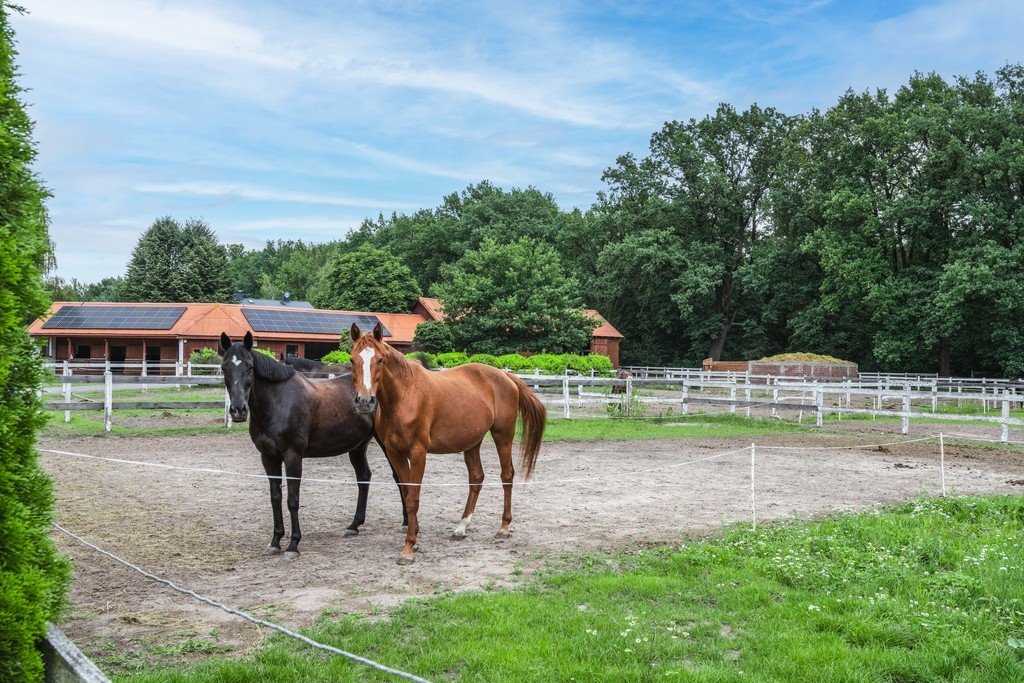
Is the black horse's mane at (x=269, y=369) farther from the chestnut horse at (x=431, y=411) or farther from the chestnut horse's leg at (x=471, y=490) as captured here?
the chestnut horse's leg at (x=471, y=490)

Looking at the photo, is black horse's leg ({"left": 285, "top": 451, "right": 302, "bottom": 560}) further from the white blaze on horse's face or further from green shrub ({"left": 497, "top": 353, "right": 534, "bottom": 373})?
green shrub ({"left": 497, "top": 353, "right": 534, "bottom": 373})

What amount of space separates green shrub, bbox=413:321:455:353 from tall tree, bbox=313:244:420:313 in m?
18.6

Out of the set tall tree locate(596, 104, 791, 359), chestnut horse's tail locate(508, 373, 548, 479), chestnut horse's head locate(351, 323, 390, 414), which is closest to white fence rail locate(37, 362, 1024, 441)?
chestnut horse's head locate(351, 323, 390, 414)

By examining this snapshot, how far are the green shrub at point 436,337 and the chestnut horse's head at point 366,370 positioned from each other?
31.8 m

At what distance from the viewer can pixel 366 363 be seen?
6500 millimetres

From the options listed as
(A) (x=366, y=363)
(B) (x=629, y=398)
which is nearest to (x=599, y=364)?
(B) (x=629, y=398)

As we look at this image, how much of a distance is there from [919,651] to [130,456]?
1208 cm

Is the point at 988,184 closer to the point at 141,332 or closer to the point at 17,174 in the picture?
the point at 17,174

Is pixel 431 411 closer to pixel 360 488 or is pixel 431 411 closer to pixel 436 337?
pixel 360 488

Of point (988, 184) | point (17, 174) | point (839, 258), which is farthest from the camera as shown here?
point (839, 258)

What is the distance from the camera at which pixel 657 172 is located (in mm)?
52438

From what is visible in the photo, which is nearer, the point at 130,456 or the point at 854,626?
the point at 854,626

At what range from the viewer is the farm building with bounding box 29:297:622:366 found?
4019 centimetres

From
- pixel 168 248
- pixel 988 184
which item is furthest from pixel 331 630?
pixel 168 248
